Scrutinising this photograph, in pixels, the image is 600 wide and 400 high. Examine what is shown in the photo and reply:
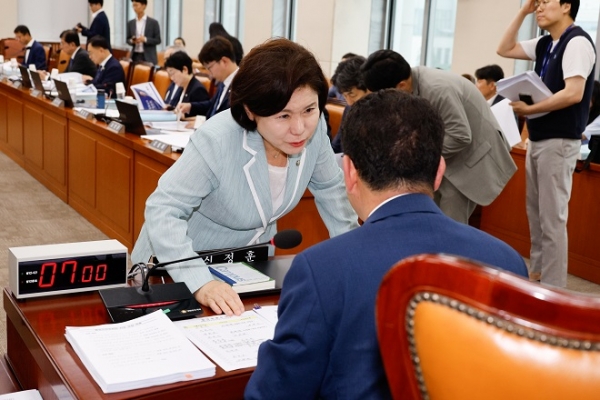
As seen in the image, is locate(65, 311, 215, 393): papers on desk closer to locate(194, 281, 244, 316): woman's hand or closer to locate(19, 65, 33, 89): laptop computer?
locate(194, 281, 244, 316): woman's hand

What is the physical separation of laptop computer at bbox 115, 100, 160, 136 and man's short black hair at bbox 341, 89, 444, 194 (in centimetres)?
321

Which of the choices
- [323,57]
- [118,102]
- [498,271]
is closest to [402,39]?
[323,57]

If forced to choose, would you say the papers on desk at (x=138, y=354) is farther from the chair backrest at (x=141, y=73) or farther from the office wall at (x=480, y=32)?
the chair backrest at (x=141, y=73)

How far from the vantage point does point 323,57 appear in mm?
8531

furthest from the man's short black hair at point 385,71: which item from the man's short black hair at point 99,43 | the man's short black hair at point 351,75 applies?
the man's short black hair at point 99,43

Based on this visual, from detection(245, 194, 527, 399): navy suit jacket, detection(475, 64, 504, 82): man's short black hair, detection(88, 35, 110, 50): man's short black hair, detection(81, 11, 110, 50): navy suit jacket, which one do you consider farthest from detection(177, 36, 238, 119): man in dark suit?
detection(81, 11, 110, 50): navy suit jacket

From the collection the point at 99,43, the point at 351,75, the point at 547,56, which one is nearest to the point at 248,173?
the point at 351,75

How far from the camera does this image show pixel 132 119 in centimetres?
423

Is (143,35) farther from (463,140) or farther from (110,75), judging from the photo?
(463,140)

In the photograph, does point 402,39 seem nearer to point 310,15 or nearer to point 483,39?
point 310,15

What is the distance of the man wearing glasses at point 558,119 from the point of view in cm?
345

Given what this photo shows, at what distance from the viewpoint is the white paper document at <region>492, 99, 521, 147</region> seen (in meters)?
4.25

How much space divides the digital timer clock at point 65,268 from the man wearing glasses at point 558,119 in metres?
2.45

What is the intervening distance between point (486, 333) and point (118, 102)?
3975 millimetres
